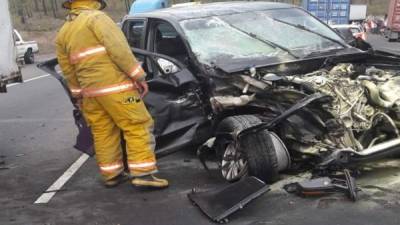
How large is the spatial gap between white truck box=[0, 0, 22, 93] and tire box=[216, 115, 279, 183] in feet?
8.95

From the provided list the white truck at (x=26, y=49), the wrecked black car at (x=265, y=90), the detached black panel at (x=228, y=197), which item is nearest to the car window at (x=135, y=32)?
the wrecked black car at (x=265, y=90)

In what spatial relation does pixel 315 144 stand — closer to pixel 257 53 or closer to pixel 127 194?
pixel 257 53

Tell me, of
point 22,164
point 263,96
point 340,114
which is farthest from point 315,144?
point 22,164

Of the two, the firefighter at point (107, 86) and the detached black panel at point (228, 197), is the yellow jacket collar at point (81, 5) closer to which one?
the firefighter at point (107, 86)

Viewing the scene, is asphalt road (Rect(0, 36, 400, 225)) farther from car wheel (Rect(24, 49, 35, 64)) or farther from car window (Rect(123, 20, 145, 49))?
car wheel (Rect(24, 49, 35, 64))

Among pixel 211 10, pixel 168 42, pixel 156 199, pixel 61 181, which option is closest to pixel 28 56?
pixel 168 42

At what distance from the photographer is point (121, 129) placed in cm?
507

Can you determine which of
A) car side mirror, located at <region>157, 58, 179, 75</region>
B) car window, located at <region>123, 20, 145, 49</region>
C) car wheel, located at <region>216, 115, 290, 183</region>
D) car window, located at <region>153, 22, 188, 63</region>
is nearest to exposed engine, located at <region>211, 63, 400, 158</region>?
car wheel, located at <region>216, 115, 290, 183</region>

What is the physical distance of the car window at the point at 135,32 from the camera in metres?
6.62

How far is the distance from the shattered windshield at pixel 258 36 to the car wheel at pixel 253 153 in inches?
33.3

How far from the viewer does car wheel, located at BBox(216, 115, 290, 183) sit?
4.64m

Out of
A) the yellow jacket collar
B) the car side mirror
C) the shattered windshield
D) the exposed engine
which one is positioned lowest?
the exposed engine

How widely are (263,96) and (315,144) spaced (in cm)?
64

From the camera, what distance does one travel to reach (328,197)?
4402mm
